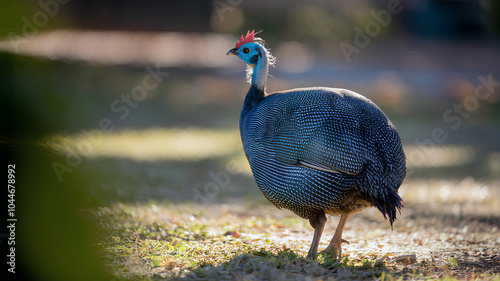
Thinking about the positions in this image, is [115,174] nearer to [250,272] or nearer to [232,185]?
[232,185]

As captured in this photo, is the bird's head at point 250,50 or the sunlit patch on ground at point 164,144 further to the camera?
the sunlit patch on ground at point 164,144

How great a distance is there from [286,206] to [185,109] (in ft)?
31.6

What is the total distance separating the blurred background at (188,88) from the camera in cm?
174

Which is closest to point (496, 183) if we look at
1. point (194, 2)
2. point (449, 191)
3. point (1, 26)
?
point (449, 191)

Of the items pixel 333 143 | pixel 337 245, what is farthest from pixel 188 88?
pixel 333 143

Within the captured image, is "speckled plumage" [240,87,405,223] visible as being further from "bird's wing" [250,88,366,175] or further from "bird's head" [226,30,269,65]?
"bird's head" [226,30,269,65]

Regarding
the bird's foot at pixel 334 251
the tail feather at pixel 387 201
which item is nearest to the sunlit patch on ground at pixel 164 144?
the bird's foot at pixel 334 251

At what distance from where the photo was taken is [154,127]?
37.4ft

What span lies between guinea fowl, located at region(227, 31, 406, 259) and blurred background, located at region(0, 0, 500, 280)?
1.41 metres

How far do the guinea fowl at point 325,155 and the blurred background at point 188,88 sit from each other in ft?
4.64

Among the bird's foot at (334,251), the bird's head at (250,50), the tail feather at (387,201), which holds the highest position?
the bird's head at (250,50)

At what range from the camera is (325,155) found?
12.8ft

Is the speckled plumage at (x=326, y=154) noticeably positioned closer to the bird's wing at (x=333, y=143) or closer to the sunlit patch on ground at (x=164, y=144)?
the bird's wing at (x=333, y=143)

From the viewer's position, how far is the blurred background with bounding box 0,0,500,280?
5.70ft
